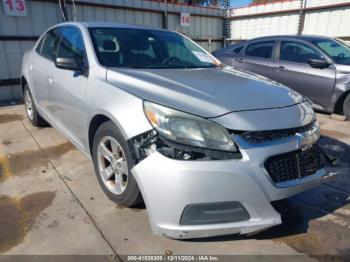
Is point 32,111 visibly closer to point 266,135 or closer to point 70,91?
point 70,91

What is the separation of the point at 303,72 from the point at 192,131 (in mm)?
4412

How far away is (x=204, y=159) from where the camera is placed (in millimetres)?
1804

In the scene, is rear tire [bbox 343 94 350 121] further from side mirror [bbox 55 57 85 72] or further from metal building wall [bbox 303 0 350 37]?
metal building wall [bbox 303 0 350 37]

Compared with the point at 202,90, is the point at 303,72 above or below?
below

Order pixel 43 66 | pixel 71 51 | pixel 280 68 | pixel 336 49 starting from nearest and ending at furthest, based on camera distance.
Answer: pixel 71 51 < pixel 43 66 < pixel 336 49 < pixel 280 68

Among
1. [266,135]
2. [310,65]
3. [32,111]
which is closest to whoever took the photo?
[266,135]

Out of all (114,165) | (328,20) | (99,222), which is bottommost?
(99,222)

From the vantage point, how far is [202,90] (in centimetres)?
221

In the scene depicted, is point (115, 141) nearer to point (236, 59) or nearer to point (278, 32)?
point (236, 59)

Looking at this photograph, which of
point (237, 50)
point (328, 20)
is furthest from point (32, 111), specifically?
point (328, 20)

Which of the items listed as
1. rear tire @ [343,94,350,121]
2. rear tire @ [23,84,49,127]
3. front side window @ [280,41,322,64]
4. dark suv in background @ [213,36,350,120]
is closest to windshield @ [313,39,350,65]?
dark suv in background @ [213,36,350,120]

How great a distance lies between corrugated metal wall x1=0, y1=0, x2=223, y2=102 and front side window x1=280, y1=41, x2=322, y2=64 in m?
4.77

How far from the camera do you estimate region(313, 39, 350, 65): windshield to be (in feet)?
17.3

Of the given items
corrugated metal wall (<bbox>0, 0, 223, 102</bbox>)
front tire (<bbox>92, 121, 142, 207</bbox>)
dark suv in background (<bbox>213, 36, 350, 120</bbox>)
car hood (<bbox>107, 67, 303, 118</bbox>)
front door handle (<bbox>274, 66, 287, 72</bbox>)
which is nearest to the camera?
car hood (<bbox>107, 67, 303, 118</bbox>)
